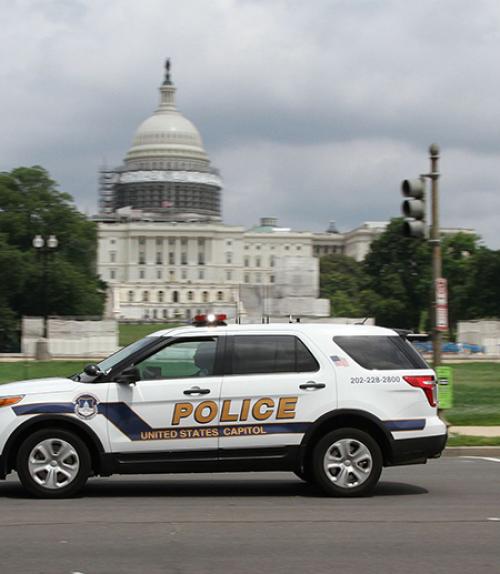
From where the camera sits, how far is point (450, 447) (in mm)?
17188

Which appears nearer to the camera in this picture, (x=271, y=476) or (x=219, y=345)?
(x=219, y=345)

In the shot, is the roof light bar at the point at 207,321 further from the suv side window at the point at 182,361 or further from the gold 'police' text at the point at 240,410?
the gold 'police' text at the point at 240,410

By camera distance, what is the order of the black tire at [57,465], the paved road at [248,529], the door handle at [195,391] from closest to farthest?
the paved road at [248,529], the black tire at [57,465], the door handle at [195,391]

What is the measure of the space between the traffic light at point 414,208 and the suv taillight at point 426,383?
4406 millimetres

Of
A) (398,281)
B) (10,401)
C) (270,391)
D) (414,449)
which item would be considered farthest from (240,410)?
(398,281)

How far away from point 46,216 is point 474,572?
72842mm

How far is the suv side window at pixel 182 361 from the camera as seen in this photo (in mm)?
11367

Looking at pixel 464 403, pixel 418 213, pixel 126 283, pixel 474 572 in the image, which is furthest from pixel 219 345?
pixel 126 283

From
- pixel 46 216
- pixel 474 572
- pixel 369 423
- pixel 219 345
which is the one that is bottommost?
pixel 474 572

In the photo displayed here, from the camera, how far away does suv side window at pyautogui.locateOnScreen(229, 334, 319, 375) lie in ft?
37.7

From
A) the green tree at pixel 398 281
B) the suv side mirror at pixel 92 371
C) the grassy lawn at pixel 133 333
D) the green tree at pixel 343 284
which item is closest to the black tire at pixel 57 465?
the suv side mirror at pixel 92 371

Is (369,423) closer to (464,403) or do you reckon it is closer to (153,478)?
(153,478)

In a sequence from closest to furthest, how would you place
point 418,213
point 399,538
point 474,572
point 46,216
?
1. point 474,572
2. point 399,538
3. point 418,213
4. point 46,216

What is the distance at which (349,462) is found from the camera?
37.5ft
